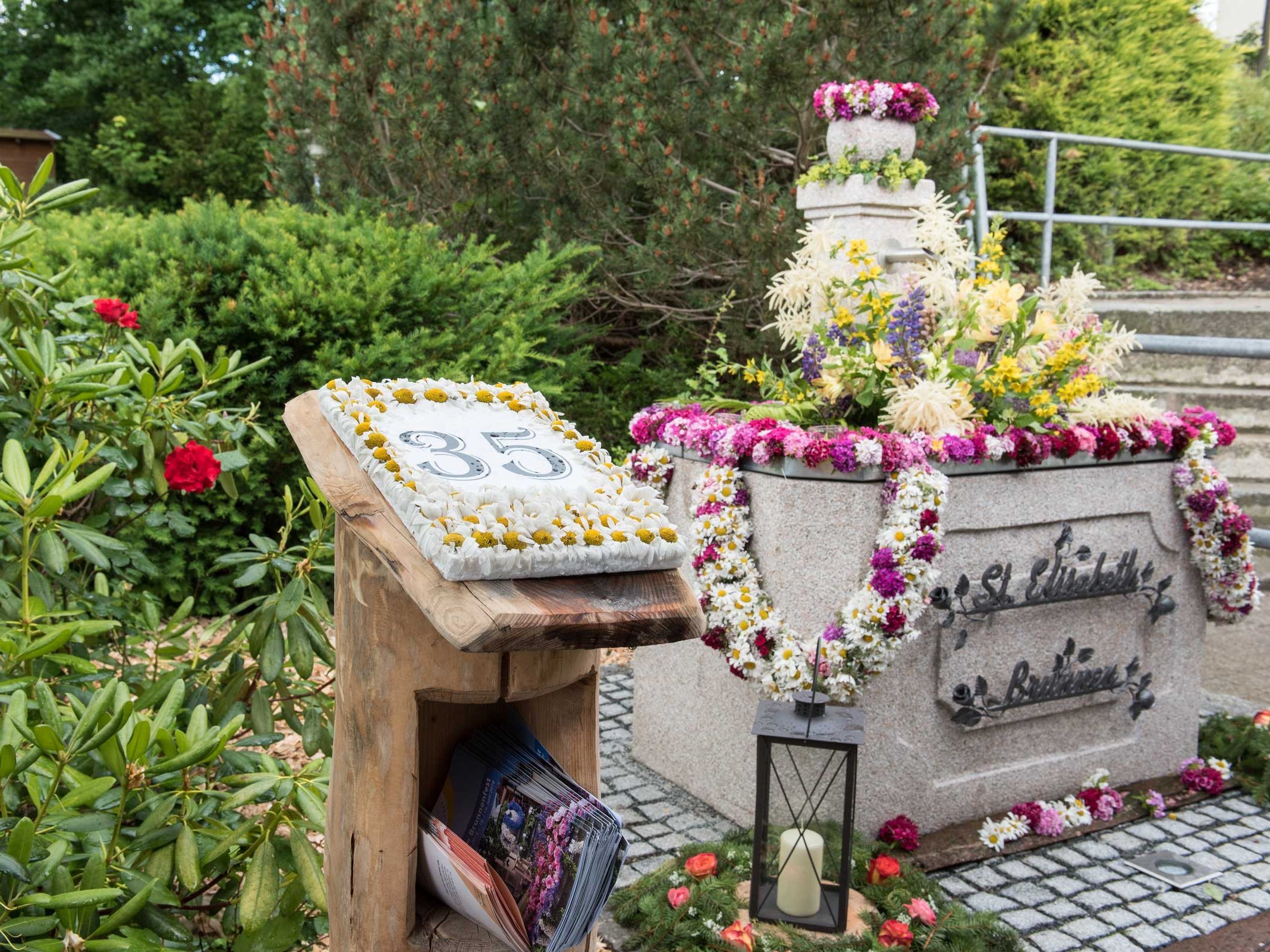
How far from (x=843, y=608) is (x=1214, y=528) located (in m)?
1.67

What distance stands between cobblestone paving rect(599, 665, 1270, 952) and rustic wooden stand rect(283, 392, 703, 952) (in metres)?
1.51

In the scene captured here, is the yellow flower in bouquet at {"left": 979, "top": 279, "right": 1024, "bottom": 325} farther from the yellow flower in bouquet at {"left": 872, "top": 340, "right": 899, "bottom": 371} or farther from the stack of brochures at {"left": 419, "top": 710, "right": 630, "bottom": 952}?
the stack of brochures at {"left": 419, "top": 710, "right": 630, "bottom": 952}

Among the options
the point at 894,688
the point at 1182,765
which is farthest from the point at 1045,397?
the point at 1182,765

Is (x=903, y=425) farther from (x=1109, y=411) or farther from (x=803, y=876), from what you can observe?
(x=803, y=876)

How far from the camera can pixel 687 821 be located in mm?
3830

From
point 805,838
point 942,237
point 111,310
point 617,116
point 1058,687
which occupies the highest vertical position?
point 617,116

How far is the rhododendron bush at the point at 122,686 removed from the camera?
1935mm

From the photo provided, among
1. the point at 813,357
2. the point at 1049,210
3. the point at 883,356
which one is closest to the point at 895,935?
the point at 883,356

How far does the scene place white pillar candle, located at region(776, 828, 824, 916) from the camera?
9.80 feet

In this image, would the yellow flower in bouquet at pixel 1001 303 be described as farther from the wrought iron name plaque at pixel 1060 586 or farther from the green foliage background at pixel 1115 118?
the green foliage background at pixel 1115 118

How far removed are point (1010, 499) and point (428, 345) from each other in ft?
10.4

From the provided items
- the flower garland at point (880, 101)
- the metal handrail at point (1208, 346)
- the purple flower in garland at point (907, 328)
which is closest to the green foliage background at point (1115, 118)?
the metal handrail at point (1208, 346)

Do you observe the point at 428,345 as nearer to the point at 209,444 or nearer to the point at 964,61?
the point at 209,444

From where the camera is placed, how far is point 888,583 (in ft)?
10.9
